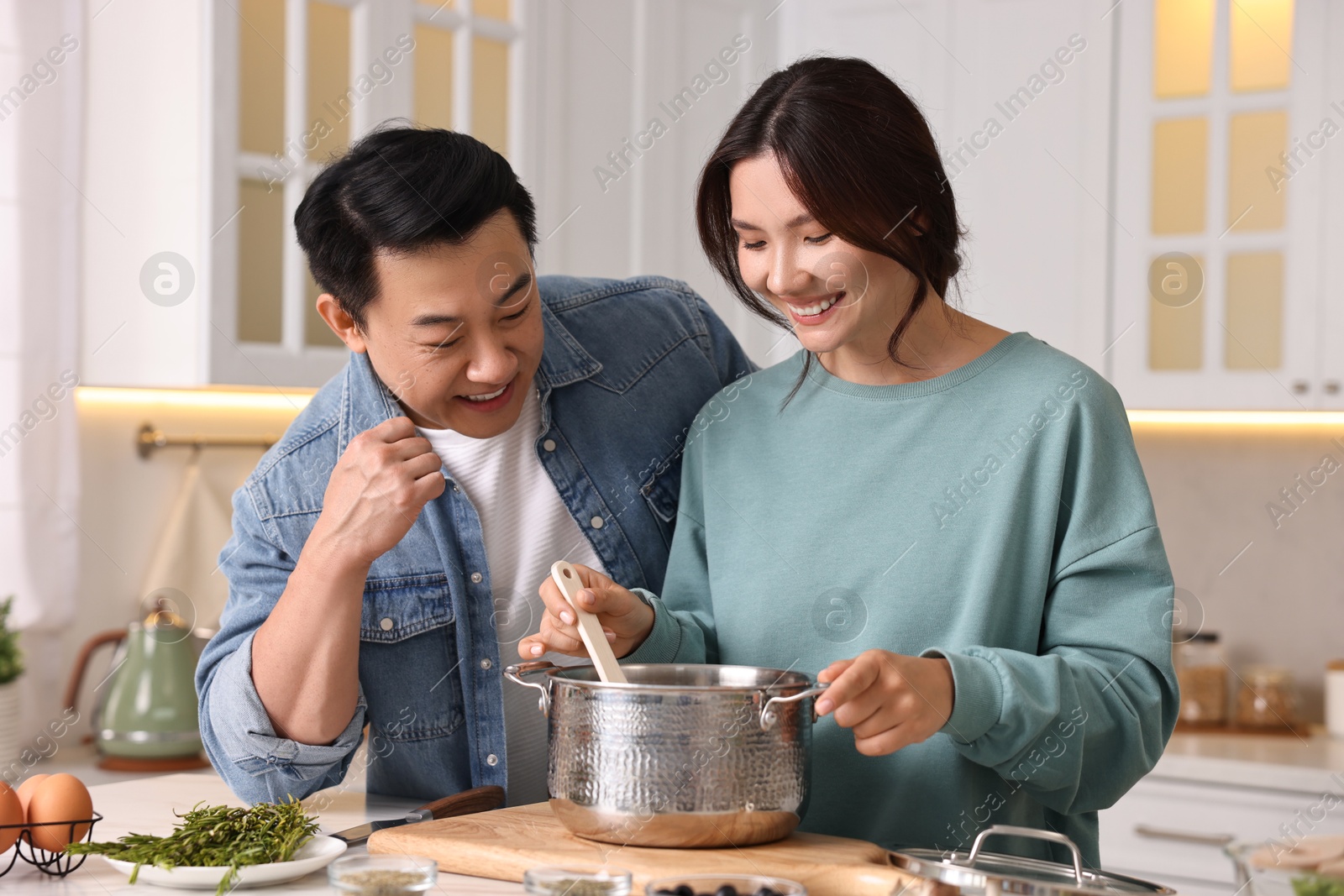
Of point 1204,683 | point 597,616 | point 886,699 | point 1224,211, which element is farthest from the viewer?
point 1204,683

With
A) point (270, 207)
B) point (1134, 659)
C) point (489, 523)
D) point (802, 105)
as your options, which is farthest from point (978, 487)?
point (270, 207)

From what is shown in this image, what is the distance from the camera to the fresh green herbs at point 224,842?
100 centimetres

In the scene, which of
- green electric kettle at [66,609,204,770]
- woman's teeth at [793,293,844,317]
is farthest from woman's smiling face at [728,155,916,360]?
green electric kettle at [66,609,204,770]

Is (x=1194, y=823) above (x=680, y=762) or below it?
below

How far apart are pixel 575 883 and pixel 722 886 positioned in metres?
0.10

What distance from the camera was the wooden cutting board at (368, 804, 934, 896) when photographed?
941 mm

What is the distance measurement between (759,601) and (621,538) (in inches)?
10.8

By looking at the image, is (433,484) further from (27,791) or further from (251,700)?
(27,791)

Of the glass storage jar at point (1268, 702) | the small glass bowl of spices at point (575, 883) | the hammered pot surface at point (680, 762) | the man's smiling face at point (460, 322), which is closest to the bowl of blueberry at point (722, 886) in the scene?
the small glass bowl of spices at point (575, 883)

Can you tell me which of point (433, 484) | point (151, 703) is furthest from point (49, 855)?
point (151, 703)

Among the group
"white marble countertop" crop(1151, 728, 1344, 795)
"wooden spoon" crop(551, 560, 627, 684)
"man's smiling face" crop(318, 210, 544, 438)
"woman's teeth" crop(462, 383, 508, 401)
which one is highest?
"man's smiling face" crop(318, 210, 544, 438)

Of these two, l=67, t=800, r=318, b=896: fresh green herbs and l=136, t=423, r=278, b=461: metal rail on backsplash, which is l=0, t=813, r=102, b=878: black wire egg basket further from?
l=136, t=423, r=278, b=461: metal rail on backsplash

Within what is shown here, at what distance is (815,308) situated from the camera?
3.88ft

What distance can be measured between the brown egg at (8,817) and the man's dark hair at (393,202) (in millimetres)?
571
